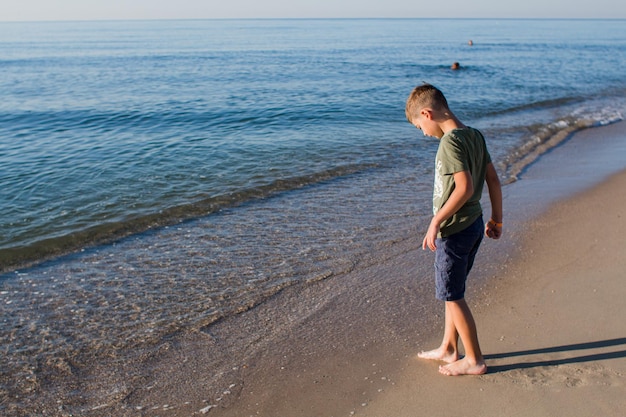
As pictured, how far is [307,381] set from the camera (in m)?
3.45

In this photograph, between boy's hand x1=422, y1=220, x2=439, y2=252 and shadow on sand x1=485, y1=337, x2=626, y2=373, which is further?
shadow on sand x1=485, y1=337, x2=626, y2=373

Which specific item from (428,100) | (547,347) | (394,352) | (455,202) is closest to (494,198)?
(455,202)

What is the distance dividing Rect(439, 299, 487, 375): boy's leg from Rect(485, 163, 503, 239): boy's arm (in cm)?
51

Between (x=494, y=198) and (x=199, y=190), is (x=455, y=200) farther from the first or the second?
(x=199, y=190)

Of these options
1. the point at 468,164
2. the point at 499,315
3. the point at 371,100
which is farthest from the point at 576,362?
the point at 371,100

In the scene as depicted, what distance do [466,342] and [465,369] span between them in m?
0.16

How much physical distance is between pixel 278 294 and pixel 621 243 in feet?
11.3

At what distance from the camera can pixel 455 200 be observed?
10.1 feet

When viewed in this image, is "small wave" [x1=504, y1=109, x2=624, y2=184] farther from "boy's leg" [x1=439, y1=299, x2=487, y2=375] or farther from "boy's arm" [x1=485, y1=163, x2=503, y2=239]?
"boy's leg" [x1=439, y1=299, x2=487, y2=375]

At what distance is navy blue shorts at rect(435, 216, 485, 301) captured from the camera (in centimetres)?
327

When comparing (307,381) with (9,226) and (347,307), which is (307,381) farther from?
(9,226)

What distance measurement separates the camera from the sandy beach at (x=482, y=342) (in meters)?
3.15

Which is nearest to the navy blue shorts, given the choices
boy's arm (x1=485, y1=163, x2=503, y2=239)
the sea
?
boy's arm (x1=485, y1=163, x2=503, y2=239)

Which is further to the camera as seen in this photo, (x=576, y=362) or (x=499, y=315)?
(x=499, y=315)
